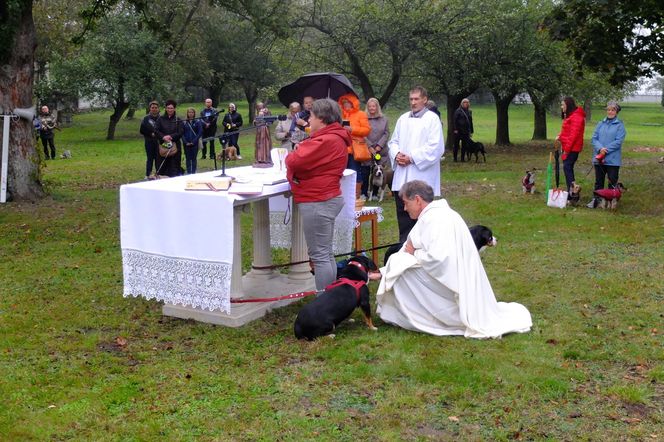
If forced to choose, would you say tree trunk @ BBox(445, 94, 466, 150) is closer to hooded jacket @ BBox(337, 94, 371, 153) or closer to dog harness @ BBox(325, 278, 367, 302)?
hooded jacket @ BBox(337, 94, 371, 153)

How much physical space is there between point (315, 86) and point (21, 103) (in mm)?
6215

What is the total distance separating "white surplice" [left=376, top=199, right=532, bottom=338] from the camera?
6.28m

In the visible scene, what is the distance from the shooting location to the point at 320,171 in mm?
6605

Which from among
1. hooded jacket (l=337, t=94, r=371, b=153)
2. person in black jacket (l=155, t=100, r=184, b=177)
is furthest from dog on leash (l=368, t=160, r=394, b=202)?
person in black jacket (l=155, t=100, r=184, b=177)

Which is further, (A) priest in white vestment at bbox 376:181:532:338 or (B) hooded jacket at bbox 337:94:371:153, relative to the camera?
(B) hooded jacket at bbox 337:94:371:153

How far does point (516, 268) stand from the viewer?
8.80m

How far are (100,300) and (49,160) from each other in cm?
1686

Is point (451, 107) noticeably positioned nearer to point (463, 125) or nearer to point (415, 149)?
point (463, 125)

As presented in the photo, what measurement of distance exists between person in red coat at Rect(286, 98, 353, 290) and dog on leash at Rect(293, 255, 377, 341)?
0.49 metres

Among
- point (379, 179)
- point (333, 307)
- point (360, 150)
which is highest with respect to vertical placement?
point (360, 150)

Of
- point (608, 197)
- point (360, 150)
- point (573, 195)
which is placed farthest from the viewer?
point (573, 195)

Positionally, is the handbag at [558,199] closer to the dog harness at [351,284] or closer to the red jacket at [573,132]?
the red jacket at [573,132]

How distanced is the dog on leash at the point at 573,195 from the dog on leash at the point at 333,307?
7328 millimetres

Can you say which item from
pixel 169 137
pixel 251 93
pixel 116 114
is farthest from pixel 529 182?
pixel 251 93
